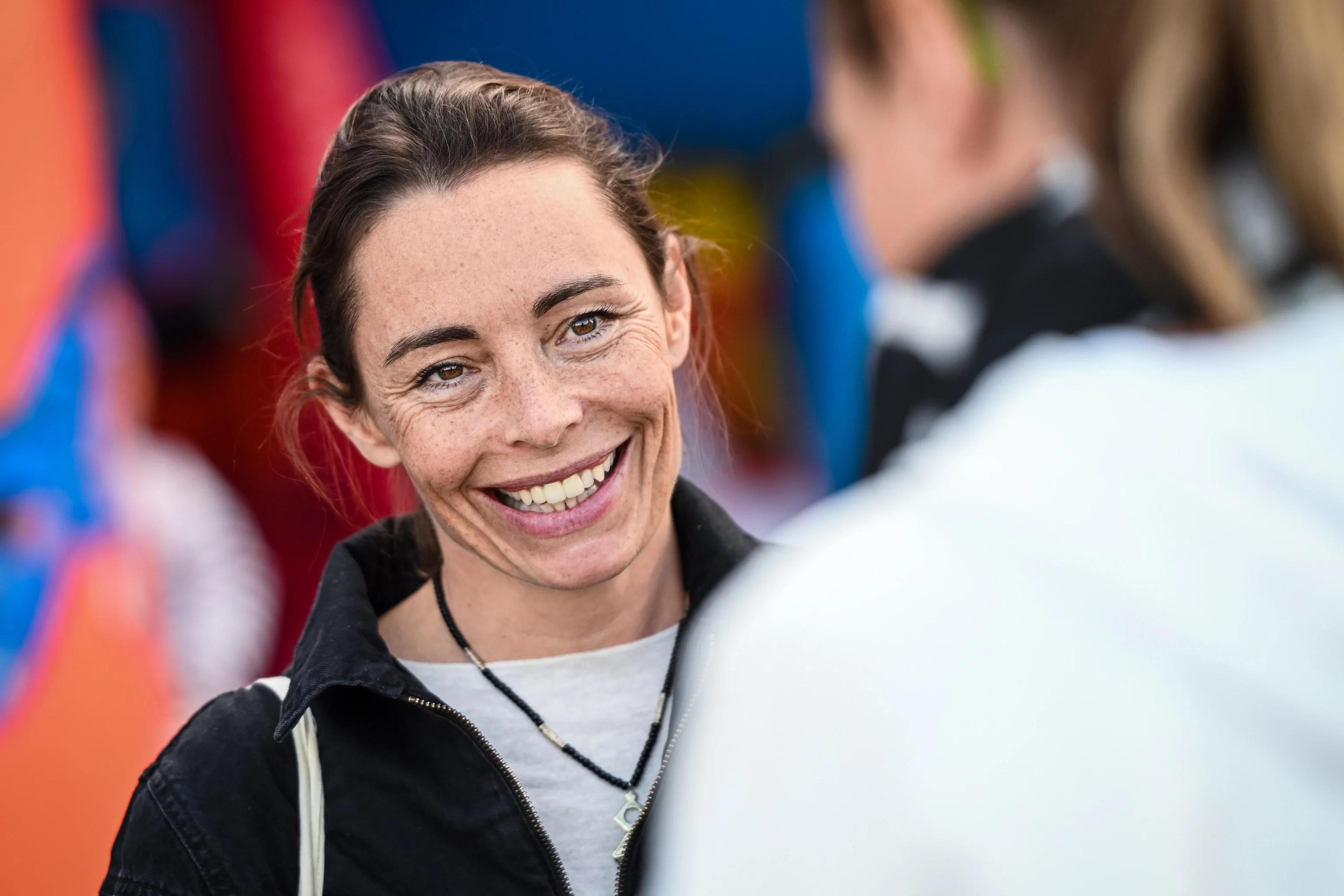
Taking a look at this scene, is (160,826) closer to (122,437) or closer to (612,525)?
(612,525)

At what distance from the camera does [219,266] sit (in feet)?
14.5

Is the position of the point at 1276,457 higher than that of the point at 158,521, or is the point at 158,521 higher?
the point at 1276,457

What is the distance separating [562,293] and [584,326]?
67 millimetres

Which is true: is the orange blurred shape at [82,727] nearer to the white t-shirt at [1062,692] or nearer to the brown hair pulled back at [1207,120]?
the white t-shirt at [1062,692]

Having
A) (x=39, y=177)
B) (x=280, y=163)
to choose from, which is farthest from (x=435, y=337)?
(x=280, y=163)

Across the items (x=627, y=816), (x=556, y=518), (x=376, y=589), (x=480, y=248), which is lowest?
(x=627, y=816)

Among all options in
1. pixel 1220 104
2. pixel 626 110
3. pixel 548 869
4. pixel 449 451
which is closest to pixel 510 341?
pixel 449 451

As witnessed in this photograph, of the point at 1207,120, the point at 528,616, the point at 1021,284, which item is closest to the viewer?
the point at 1207,120

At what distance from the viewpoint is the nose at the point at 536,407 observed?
1.55 meters

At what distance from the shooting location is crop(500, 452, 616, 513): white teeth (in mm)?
1618

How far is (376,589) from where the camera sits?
1883 millimetres

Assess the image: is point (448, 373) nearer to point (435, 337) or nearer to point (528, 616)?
point (435, 337)

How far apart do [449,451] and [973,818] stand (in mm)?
1131

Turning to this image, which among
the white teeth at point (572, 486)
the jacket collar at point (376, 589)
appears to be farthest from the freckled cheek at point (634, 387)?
the jacket collar at point (376, 589)
